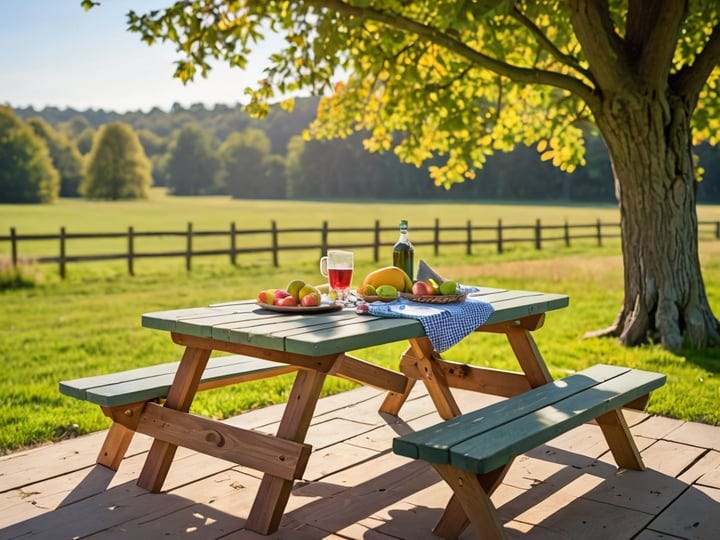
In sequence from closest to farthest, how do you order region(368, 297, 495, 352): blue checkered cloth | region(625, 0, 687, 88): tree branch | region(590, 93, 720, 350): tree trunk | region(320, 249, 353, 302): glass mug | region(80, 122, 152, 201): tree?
region(368, 297, 495, 352): blue checkered cloth
region(320, 249, 353, 302): glass mug
region(625, 0, 687, 88): tree branch
region(590, 93, 720, 350): tree trunk
region(80, 122, 152, 201): tree

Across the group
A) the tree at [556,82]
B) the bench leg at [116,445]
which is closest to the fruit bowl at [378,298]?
the bench leg at [116,445]

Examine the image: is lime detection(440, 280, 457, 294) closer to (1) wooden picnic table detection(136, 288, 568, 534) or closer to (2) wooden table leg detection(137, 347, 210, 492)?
(1) wooden picnic table detection(136, 288, 568, 534)

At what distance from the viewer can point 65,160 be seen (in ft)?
214

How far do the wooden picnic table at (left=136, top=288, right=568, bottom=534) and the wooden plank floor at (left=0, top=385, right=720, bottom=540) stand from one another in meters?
0.21

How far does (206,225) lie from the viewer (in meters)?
42.0

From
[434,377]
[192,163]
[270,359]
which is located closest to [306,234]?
[434,377]

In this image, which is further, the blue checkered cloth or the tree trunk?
the tree trunk

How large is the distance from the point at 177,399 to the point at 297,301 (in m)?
0.68

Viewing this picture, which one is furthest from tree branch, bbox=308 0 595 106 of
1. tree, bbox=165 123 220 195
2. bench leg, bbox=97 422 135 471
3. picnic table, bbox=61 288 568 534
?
tree, bbox=165 123 220 195

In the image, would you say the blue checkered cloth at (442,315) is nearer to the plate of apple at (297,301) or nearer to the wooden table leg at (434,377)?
the plate of apple at (297,301)

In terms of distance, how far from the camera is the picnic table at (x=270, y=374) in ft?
9.80

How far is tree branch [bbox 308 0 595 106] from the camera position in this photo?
6875 millimetres

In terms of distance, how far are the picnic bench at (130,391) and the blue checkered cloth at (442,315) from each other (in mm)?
546

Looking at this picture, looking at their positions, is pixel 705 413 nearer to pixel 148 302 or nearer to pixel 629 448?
pixel 629 448
